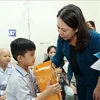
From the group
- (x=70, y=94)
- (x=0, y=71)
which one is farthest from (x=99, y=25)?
(x=0, y=71)

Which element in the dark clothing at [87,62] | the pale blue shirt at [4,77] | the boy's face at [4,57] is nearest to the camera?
the dark clothing at [87,62]

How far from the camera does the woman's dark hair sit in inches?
49.9

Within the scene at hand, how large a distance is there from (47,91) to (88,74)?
0.37m

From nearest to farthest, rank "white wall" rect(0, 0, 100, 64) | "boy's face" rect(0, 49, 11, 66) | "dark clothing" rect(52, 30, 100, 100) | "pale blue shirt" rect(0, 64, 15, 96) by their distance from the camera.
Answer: "dark clothing" rect(52, 30, 100, 100) → "pale blue shirt" rect(0, 64, 15, 96) → "boy's face" rect(0, 49, 11, 66) → "white wall" rect(0, 0, 100, 64)

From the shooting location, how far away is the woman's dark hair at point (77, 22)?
1.27m

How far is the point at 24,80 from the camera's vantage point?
1301mm

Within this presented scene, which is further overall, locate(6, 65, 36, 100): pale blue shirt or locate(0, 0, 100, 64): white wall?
Result: locate(0, 0, 100, 64): white wall

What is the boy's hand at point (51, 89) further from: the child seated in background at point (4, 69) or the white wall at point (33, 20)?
the white wall at point (33, 20)

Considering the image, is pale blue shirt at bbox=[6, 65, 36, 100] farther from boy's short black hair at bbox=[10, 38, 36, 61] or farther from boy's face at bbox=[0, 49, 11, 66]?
boy's face at bbox=[0, 49, 11, 66]

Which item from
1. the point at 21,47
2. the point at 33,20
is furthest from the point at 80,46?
the point at 33,20

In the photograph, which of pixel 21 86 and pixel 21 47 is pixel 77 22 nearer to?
pixel 21 47

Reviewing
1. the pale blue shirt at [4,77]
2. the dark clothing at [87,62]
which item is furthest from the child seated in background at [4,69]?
the dark clothing at [87,62]

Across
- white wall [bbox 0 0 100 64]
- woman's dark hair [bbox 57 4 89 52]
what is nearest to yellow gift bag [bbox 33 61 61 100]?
woman's dark hair [bbox 57 4 89 52]

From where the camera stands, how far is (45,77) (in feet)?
4.19
